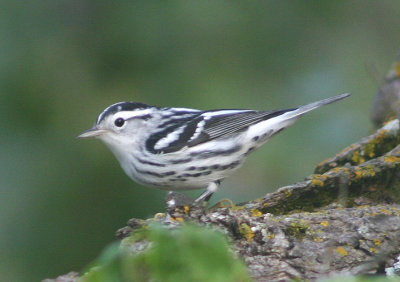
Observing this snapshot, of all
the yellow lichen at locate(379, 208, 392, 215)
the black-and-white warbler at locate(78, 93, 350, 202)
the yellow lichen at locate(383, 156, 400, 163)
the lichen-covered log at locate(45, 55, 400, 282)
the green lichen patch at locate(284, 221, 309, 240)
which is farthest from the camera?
the black-and-white warbler at locate(78, 93, 350, 202)

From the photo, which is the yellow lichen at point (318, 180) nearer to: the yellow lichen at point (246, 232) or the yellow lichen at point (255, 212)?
the yellow lichen at point (255, 212)

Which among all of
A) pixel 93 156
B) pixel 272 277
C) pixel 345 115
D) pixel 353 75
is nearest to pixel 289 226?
pixel 272 277

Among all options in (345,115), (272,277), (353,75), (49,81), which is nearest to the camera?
(272,277)

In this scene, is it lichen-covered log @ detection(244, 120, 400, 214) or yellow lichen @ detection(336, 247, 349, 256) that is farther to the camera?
lichen-covered log @ detection(244, 120, 400, 214)

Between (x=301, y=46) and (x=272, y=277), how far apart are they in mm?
3613

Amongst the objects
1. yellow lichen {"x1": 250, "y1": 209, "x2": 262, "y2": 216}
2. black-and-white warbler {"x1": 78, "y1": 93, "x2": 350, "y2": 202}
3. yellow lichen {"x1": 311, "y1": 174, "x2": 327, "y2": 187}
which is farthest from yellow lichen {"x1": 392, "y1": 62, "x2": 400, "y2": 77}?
yellow lichen {"x1": 250, "y1": 209, "x2": 262, "y2": 216}

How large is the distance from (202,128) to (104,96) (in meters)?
0.94

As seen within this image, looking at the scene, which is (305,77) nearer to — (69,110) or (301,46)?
(301,46)

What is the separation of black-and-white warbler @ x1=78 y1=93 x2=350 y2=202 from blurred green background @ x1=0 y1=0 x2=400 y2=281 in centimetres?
42

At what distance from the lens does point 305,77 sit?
5.65 metres

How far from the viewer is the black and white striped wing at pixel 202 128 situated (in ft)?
14.2

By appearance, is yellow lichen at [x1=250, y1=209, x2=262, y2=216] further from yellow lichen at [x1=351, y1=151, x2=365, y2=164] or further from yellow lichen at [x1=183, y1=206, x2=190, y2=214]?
yellow lichen at [x1=351, y1=151, x2=365, y2=164]

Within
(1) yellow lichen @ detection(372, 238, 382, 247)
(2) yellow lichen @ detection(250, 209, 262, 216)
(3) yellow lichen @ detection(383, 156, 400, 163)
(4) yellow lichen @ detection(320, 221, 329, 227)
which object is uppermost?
(3) yellow lichen @ detection(383, 156, 400, 163)

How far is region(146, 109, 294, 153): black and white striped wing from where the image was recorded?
4.34 metres
